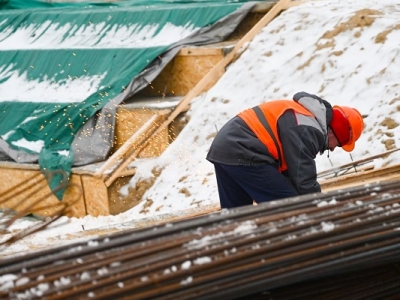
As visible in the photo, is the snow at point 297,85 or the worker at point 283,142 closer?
the worker at point 283,142

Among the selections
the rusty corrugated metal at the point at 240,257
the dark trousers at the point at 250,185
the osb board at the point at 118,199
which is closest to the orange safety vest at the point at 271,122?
the dark trousers at the point at 250,185

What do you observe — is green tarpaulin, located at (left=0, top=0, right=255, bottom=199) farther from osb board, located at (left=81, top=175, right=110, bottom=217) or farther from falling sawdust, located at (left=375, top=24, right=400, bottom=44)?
falling sawdust, located at (left=375, top=24, right=400, bottom=44)

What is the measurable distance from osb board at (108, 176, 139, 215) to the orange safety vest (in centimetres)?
512

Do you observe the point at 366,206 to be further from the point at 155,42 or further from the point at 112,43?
the point at 112,43

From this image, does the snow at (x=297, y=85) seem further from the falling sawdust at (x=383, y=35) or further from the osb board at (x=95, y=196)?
the osb board at (x=95, y=196)

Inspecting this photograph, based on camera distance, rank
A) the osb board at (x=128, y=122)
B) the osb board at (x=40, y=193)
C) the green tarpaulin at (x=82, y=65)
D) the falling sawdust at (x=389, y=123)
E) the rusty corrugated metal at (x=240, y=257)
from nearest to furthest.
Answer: the rusty corrugated metal at (x=240, y=257) → the falling sawdust at (x=389, y=123) → the osb board at (x=40, y=193) → the osb board at (x=128, y=122) → the green tarpaulin at (x=82, y=65)

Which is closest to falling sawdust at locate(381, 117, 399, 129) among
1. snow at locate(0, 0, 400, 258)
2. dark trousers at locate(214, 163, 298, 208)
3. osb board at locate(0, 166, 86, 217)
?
snow at locate(0, 0, 400, 258)

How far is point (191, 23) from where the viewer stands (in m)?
11.2

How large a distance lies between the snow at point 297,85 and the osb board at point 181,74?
645mm

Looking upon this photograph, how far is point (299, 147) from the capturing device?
12.5ft

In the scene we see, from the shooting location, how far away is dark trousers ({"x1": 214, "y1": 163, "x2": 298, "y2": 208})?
400 centimetres

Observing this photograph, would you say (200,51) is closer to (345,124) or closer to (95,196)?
(95,196)

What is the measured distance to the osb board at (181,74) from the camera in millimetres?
10276

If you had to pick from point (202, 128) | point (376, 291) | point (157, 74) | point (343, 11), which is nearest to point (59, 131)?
point (157, 74)
